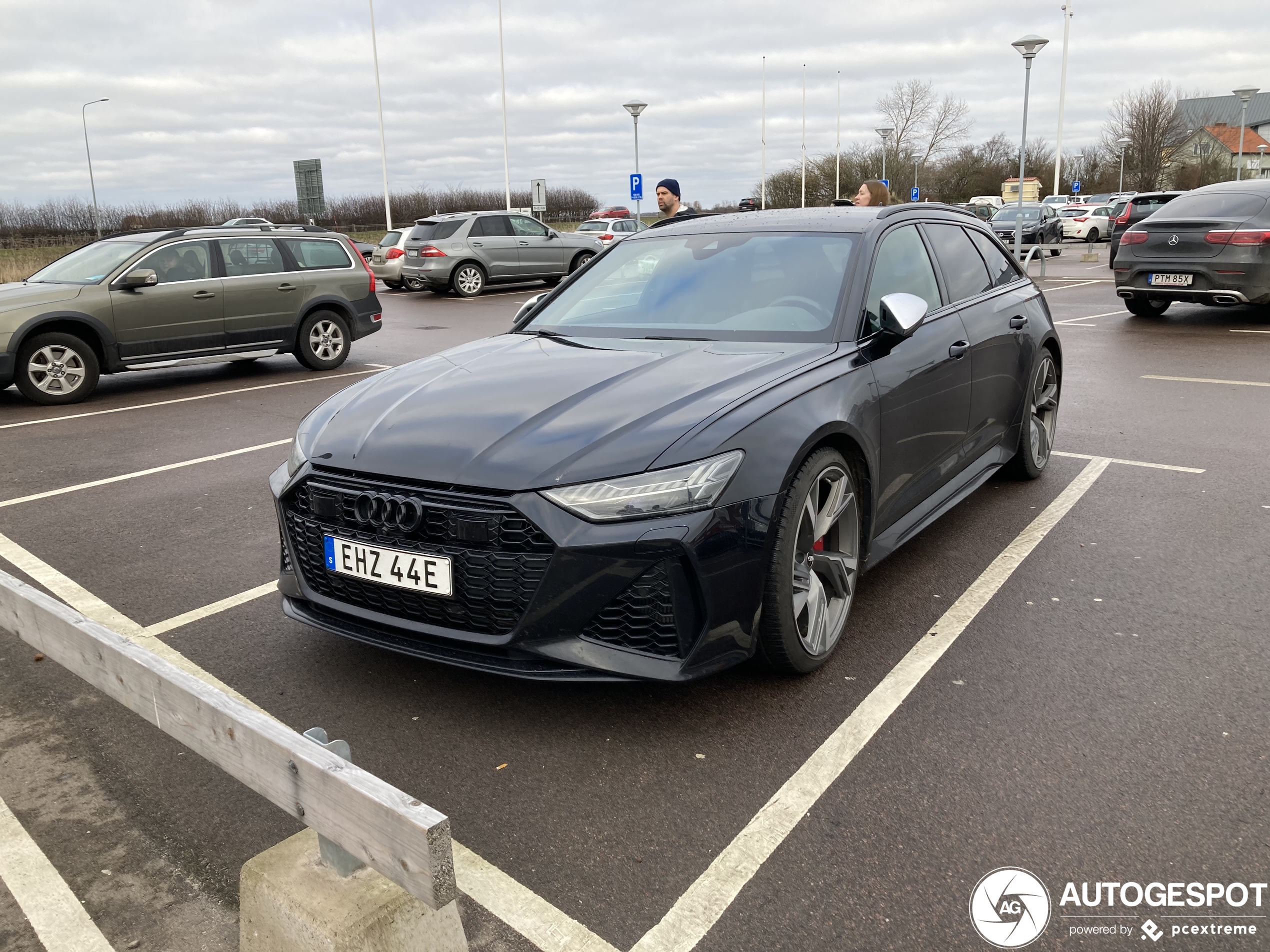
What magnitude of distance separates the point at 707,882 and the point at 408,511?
51.9 inches

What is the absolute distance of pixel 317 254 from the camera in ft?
38.1

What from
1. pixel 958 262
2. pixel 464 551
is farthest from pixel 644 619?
pixel 958 262

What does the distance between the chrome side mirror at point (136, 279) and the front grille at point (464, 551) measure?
8072 millimetres

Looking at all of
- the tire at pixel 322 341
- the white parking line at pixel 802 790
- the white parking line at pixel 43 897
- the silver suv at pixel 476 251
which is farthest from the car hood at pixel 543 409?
the silver suv at pixel 476 251

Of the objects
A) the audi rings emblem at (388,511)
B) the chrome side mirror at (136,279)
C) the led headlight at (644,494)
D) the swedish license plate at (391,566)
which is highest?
the chrome side mirror at (136,279)

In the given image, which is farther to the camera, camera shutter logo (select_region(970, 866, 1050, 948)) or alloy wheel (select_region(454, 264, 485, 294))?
alloy wheel (select_region(454, 264, 485, 294))

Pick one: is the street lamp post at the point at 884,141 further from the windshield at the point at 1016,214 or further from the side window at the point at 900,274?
the side window at the point at 900,274

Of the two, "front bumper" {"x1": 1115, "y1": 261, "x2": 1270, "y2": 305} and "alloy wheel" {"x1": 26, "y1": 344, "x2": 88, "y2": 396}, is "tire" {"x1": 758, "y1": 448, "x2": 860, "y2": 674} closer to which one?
"alloy wheel" {"x1": 26, "y1": 344, "x2": 88, "y2": 396}

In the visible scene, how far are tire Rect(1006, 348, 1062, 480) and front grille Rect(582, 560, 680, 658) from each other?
3.36 meters

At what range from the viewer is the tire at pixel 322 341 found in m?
11.4

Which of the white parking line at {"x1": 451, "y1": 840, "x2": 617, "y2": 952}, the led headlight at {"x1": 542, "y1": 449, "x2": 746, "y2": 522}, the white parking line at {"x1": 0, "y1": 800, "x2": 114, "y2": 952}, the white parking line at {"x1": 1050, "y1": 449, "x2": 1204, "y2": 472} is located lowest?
the white parking line at {"x1": 1050, "y1": 449, "x2": 1204, "y2": 472}

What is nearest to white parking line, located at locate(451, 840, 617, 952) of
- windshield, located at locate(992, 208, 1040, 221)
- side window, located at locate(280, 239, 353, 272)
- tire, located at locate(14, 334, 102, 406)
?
tire, located at locate(14, 334, 102, 406)

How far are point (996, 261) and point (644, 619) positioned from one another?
3.68 meters

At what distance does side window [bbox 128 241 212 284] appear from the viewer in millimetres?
10227
